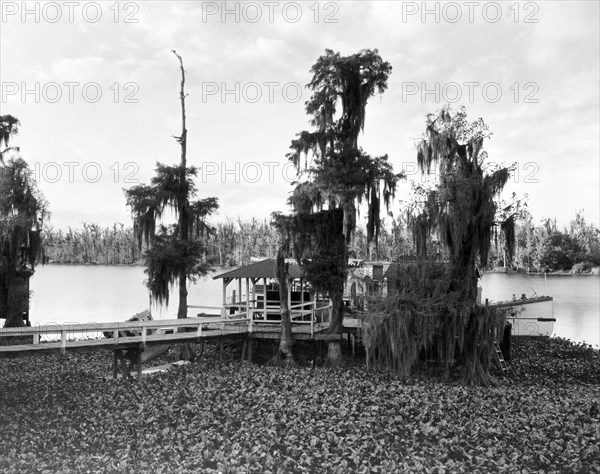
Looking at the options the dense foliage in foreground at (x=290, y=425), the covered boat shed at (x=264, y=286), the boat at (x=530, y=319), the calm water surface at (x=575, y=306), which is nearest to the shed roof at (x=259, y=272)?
the covered boat shed at (x=264, y=286)

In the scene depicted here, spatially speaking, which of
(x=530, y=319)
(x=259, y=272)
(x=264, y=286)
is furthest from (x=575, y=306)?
(x=259, y=272)

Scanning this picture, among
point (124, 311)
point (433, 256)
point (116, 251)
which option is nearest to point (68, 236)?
point (116, 251)

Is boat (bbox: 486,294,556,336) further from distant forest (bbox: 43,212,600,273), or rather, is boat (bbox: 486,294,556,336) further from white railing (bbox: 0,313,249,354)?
distant forest (bbox: 43,212,600,273)

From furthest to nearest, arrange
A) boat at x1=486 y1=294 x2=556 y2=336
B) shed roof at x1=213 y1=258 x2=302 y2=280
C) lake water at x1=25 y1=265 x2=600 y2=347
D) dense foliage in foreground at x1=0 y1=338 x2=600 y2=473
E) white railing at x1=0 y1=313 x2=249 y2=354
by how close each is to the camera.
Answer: lake water at x1=25 y1=265 x2=600 y2=347 → boat at x1=486 y1=294 x2=556 y2=336 → shed roof at x1=213 y1=258 x2=302 y2=280 → white railing at x1=0 y1=313 x2=249 y2=354 → dense foliage in foreground at x1=0 y1=338 x2=600 y2=473

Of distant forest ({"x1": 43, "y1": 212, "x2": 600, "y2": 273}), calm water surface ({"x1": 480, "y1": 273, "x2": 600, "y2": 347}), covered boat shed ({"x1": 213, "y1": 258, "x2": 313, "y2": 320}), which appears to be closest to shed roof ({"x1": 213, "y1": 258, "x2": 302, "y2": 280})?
covered boat shed ({"x1": 213, "y1": 258, "x2": 313, "y2": 320})

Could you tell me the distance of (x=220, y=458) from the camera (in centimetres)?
841

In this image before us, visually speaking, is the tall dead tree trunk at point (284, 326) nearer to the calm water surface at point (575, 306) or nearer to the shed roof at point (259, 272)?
the shed roof at point (259, 272)

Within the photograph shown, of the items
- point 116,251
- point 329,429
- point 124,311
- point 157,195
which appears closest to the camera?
point 329,429

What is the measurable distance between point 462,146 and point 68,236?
12787 cm

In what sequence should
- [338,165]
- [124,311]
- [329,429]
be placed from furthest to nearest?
[124,311], [338,165], [329,429]

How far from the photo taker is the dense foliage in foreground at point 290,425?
8.47 m

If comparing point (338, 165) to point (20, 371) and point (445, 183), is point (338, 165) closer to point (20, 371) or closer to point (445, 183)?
point (445, 183)

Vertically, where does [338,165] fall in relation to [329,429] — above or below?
above

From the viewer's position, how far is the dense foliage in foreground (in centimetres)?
847
